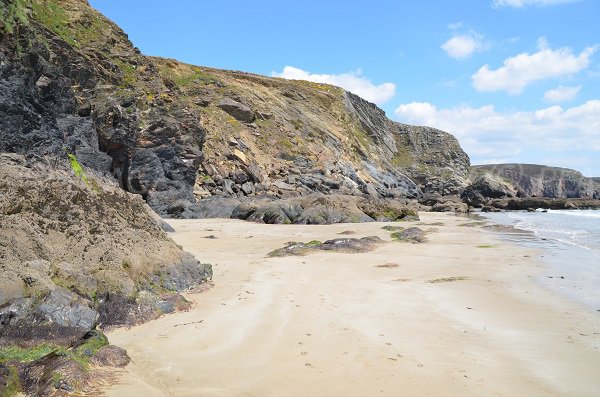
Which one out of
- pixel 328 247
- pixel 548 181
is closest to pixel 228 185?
pixel 328 247

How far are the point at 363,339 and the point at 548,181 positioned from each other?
139643 mm

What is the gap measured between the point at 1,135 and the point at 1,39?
70.0 inches

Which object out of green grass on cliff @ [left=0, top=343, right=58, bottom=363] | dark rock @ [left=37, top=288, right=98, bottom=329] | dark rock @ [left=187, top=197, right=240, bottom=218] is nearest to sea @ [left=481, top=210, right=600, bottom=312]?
dark rock @ [left=37, top=288, right=98, bottom=329]

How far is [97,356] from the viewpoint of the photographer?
3.95 m

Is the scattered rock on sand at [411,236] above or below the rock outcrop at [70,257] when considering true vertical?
below

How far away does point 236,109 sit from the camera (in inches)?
1869

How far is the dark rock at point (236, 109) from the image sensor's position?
155 feet

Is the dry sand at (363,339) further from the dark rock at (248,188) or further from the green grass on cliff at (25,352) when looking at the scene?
the dark rock at (248,188)

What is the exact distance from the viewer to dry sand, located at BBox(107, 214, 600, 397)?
152 inches

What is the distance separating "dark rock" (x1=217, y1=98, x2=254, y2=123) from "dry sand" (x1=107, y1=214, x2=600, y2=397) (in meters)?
39.3

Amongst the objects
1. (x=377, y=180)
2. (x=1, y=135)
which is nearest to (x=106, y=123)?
(x=1, y=135)

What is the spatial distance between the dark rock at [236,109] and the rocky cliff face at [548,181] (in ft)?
297

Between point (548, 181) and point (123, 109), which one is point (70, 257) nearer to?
point (123, 109)

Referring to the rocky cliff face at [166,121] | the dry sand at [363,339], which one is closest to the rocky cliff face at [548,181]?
the rocky cliff face at [166,121]
